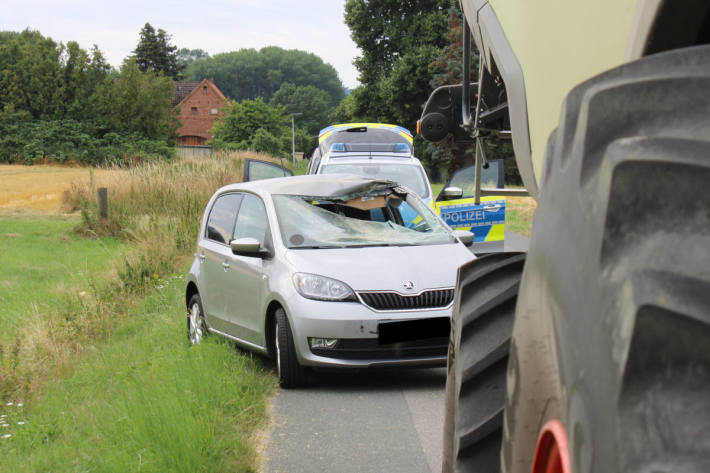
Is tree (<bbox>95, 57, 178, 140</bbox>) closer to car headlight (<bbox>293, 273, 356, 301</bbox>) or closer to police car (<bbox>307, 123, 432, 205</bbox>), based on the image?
police car (<bbox>307, 123, 432, 205</bbox>)

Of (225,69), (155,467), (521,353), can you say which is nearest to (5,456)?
(155,467)

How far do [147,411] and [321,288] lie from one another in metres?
2.22

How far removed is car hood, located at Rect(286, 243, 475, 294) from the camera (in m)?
7.43

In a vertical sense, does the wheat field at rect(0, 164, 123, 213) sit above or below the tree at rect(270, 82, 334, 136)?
below

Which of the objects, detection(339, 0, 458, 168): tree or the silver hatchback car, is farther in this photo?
detection(339, 0, 458, 168): tree

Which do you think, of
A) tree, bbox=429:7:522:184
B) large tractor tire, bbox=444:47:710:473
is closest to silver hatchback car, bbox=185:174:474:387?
large tractor tire, bbox=444:47:710:473

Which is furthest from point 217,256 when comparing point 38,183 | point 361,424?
point 38,183

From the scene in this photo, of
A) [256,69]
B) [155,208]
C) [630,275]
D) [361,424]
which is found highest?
[256,69]

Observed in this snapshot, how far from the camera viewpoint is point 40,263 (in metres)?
21.1

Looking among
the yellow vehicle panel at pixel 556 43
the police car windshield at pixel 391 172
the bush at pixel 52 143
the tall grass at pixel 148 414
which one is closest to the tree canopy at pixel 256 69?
the bush at pixel 52 143

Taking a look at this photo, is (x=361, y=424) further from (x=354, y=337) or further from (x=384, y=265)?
(x=384, y=265)

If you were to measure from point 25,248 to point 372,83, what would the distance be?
132ft

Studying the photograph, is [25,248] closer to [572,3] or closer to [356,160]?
[356,160]

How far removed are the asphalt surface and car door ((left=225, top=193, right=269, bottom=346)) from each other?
711mm
